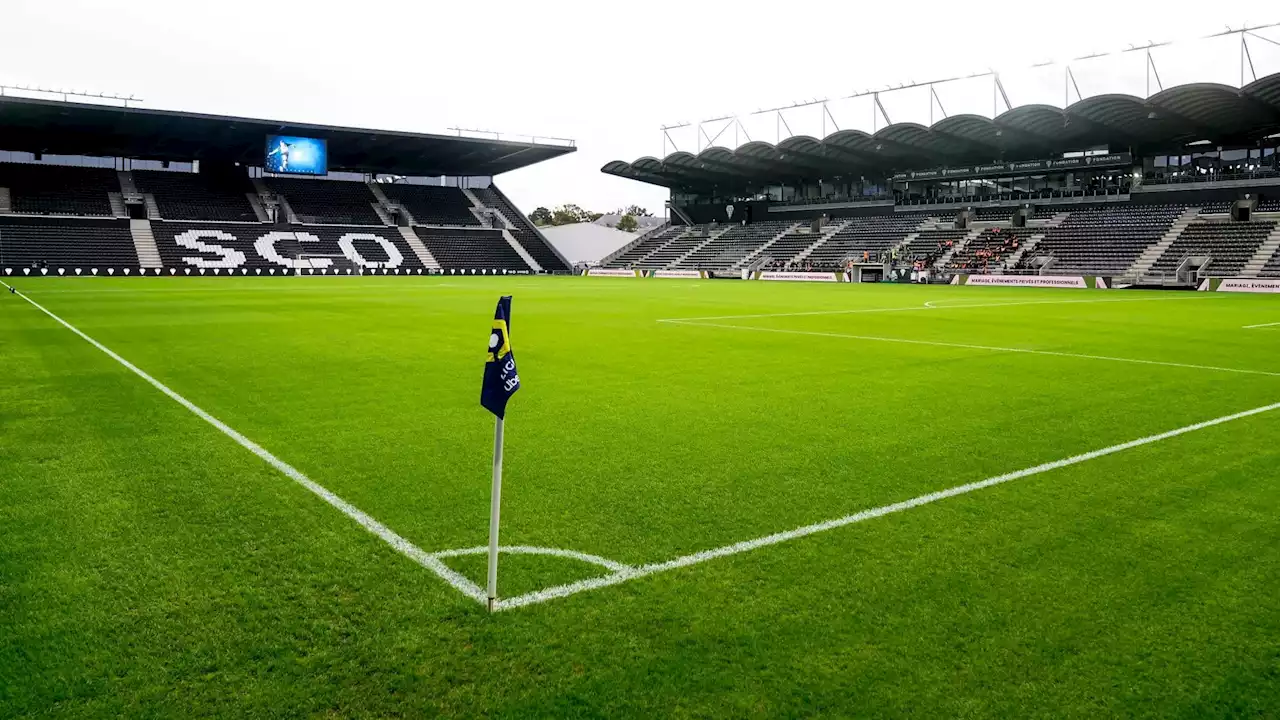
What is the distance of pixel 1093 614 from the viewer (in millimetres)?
4246

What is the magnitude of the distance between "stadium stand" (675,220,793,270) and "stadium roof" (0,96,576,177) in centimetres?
1420

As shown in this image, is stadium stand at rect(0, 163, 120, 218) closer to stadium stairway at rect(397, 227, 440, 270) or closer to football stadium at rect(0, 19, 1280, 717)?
stadium stairway at rect(397, 227, 440, 270)

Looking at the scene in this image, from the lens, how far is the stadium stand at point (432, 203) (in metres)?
81.8

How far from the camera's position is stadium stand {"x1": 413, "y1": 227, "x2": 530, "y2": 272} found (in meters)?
75.6

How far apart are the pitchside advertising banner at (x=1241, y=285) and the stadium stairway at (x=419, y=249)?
5227 centimetres

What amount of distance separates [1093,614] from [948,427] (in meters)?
4.46

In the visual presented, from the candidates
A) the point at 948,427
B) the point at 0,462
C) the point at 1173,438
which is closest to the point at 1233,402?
the point at 1173,438

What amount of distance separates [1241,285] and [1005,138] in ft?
68.4

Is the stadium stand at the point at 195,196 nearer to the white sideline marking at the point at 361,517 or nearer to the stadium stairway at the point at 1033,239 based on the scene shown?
the stadium stairway at the point at 1033,239

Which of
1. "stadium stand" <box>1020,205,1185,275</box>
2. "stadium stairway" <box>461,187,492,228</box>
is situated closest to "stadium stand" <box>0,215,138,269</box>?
"stadium stairway" <box>461,187,492,228</box>

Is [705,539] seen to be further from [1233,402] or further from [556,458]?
[1233,402]

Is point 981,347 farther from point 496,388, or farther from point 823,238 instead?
point 823,238

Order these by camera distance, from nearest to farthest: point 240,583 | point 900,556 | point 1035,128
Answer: point 240,583 → point 900,556 → point 1035,128

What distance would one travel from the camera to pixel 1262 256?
47.4m
